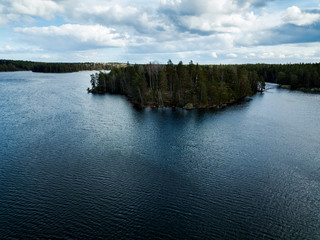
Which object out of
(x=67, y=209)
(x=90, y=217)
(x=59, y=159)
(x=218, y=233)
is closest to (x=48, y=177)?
(x=59, y=159)

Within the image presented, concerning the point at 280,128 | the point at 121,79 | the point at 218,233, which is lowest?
the point at 218,233

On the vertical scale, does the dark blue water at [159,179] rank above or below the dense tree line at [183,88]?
below

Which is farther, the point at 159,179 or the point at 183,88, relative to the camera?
the point at 183,88

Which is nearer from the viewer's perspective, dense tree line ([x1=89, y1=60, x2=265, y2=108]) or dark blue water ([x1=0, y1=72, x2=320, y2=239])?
dark blue water ([x1=0, y1=72, x2=320, y2=239])

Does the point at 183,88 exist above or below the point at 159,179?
above

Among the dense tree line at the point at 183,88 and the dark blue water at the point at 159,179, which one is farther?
the dense tree line at the point at 183,88

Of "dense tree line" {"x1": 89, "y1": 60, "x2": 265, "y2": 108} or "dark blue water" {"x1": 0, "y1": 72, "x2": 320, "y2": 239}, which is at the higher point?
"dense tree line" {"x1": 89, "y1": 60, "x2": 265, "y2": 108}

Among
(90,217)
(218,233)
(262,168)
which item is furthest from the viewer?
(262,168)

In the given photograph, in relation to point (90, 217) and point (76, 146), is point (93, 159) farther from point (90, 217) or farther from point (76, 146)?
point (90, 217)
